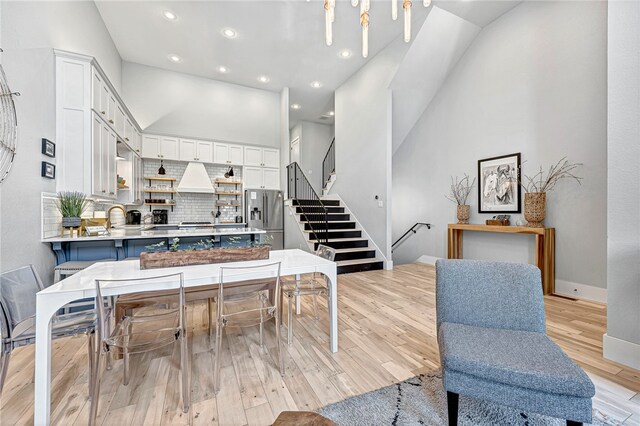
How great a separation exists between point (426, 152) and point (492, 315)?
4751 millimetres

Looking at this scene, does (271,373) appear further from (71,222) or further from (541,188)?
(541,188)

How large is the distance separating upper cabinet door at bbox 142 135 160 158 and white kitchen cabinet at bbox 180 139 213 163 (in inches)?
19.3

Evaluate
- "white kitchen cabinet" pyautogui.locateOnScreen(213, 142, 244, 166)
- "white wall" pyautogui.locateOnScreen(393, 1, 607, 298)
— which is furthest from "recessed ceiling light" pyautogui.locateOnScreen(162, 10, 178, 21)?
"white wall" pyautogui.locateOnScreen(393, 1, 607, 298)

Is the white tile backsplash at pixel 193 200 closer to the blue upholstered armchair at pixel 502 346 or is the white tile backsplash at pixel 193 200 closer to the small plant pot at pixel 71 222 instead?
the small plant pot at pixel 71 222

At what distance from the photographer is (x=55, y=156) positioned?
9.70 feet

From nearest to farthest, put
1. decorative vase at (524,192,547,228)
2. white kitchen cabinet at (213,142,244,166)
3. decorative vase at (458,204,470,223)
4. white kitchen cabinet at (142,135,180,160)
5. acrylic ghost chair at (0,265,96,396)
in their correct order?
acrylic ghost chair at (0,265,96,396), decorative vase at (524,192,547,228), decorative vase at (458,204,470,223), white kitchen cabinet at (142,135,180,160), white kitchen cabinet at (213,142,244,166)

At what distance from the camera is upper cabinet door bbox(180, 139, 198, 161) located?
20.1 feet

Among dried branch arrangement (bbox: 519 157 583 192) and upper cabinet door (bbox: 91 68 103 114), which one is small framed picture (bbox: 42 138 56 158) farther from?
dried branch arrangement (bbox: 519 157 583 192)

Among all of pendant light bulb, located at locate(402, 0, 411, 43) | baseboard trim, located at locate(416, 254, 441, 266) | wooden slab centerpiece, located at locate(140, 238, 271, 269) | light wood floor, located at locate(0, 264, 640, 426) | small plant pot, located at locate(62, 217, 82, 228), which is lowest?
light wood floor, located at locate(0, 264, 640, 426)

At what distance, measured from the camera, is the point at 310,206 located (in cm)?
618

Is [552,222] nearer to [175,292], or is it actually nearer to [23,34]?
[175,292]

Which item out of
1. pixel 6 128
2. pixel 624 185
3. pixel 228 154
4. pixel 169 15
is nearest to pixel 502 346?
pixel 624 185

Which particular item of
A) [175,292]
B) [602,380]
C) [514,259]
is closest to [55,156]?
[175,292]

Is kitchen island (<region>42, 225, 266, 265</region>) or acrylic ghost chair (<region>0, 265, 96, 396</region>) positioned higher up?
kitchen island (<region>42, 225, 266, 265</region>)
